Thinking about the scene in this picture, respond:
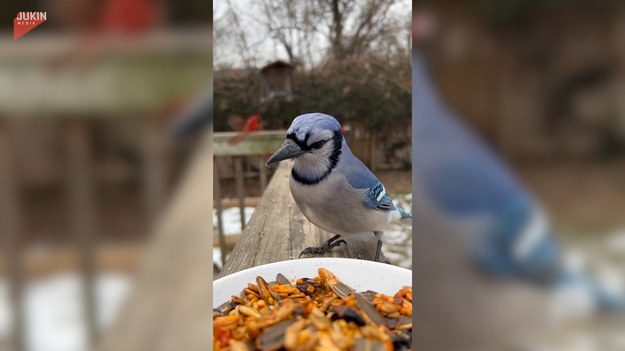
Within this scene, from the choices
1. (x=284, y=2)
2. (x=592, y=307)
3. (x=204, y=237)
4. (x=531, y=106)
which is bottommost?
(x=592, y=307)

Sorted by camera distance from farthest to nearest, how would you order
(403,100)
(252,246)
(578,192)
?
(252,246)
(403,100)
(578,192)

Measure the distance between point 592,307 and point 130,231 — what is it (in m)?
0.65

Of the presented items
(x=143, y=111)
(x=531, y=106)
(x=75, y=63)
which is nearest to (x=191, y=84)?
(x=143, y=111)

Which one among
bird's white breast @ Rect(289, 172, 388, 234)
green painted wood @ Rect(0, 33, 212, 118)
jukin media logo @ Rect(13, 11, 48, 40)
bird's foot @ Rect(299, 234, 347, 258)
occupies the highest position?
jukin media logo @ Rect(13, 11, 48, 40)

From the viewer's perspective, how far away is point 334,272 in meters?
0.75

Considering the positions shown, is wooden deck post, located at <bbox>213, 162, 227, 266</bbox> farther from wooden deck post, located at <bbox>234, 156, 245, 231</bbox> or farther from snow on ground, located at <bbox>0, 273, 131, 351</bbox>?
snow on ground, located at <bbox>0, 273, 131, 351</bbox>

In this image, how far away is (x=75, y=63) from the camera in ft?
2.04

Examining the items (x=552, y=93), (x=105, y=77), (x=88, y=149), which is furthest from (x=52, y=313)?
(x=552, y=93)

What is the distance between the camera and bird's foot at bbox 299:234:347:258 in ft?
2.75

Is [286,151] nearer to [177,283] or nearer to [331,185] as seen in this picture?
[331,185]

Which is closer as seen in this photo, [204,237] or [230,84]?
[204,237]

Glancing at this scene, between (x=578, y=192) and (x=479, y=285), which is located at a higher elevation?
(x=578, y=192)

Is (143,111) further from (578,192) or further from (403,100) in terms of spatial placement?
(578,192)

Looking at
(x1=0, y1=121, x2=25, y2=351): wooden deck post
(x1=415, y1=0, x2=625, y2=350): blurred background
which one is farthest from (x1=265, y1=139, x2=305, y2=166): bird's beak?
(x1=0, y1=121, x2=25, y2=351): wooden deck post
